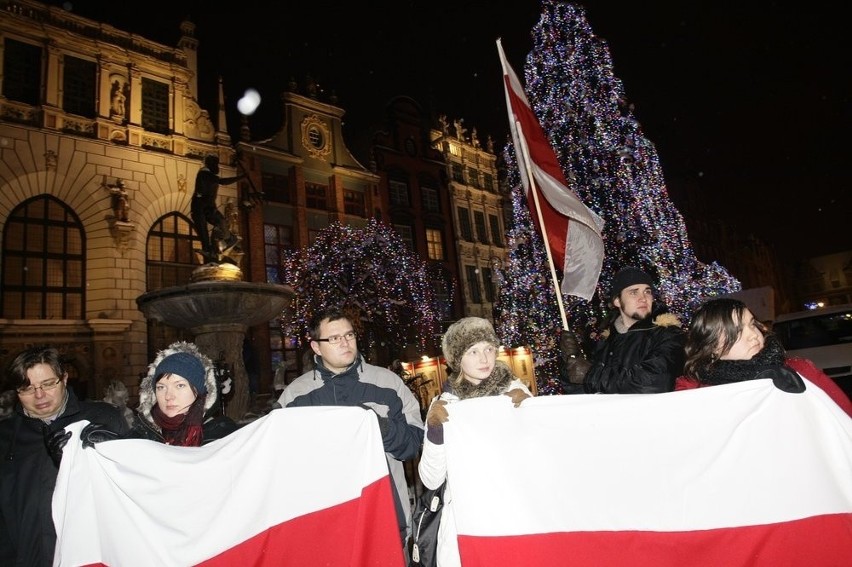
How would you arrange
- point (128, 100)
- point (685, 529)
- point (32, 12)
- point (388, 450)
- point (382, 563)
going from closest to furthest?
point (685, 529) < point (382, 563) < point (388, 450) < point (32, 12) < point (128, 100)

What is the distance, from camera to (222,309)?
333 inches

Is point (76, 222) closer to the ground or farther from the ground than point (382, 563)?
farther from the ground

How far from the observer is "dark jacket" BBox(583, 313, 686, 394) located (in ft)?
10.2

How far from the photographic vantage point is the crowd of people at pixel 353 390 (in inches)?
102

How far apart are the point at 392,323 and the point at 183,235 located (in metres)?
9.39

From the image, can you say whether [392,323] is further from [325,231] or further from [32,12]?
[32,12]

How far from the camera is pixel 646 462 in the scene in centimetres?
255

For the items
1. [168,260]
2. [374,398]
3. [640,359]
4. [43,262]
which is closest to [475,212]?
[168,260]

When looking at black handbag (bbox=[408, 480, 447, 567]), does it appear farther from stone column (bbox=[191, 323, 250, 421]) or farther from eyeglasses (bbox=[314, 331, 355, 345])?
stone column (bbox=[191, 323, 250, 421])

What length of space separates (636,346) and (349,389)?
2.03m

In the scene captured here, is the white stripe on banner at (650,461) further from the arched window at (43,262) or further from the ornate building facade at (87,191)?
the arched window at (43,262)

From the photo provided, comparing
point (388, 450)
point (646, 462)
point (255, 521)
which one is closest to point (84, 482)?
point (255, 521)

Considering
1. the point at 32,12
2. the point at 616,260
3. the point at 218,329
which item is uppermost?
the point at 32,12

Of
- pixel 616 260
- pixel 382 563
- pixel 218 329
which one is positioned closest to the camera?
pixel 382 563
